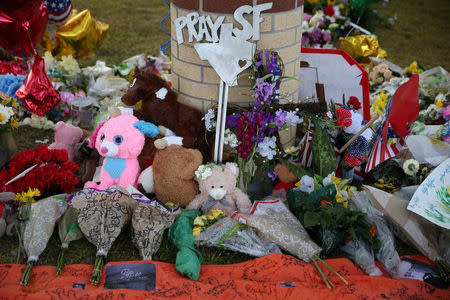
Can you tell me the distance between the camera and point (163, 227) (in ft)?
7.80

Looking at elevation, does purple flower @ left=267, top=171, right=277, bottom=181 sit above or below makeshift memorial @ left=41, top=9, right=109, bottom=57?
below

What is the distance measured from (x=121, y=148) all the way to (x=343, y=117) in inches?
57.8

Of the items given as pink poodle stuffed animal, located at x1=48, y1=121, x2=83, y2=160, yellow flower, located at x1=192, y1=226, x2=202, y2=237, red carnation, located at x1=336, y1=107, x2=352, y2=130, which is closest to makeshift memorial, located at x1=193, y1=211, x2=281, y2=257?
yellow flower, located at x1=192, y1=226, x2=202, y2=237

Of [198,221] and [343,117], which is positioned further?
[343,117]

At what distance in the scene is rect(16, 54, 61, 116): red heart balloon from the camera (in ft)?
10.4

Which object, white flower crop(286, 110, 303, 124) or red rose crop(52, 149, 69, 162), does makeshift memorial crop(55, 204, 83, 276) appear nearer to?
red rose crop(52, 149, 69, 162)

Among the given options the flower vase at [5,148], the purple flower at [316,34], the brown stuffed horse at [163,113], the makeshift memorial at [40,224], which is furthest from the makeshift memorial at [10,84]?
the purple flower at [316,34]

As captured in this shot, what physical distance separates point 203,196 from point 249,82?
2.65ft

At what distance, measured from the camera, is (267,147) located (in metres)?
2.57

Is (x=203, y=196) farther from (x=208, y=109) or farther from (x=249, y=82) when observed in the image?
(x=249, y=82)

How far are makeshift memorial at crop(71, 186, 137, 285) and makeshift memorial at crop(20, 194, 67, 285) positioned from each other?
153 millimetres

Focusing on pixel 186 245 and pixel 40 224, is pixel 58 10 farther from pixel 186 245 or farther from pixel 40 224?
pixel 186 245

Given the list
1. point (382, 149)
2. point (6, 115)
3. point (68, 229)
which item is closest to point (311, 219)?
point (382, 149)

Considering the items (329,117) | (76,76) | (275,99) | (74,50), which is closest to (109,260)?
(275,99)
